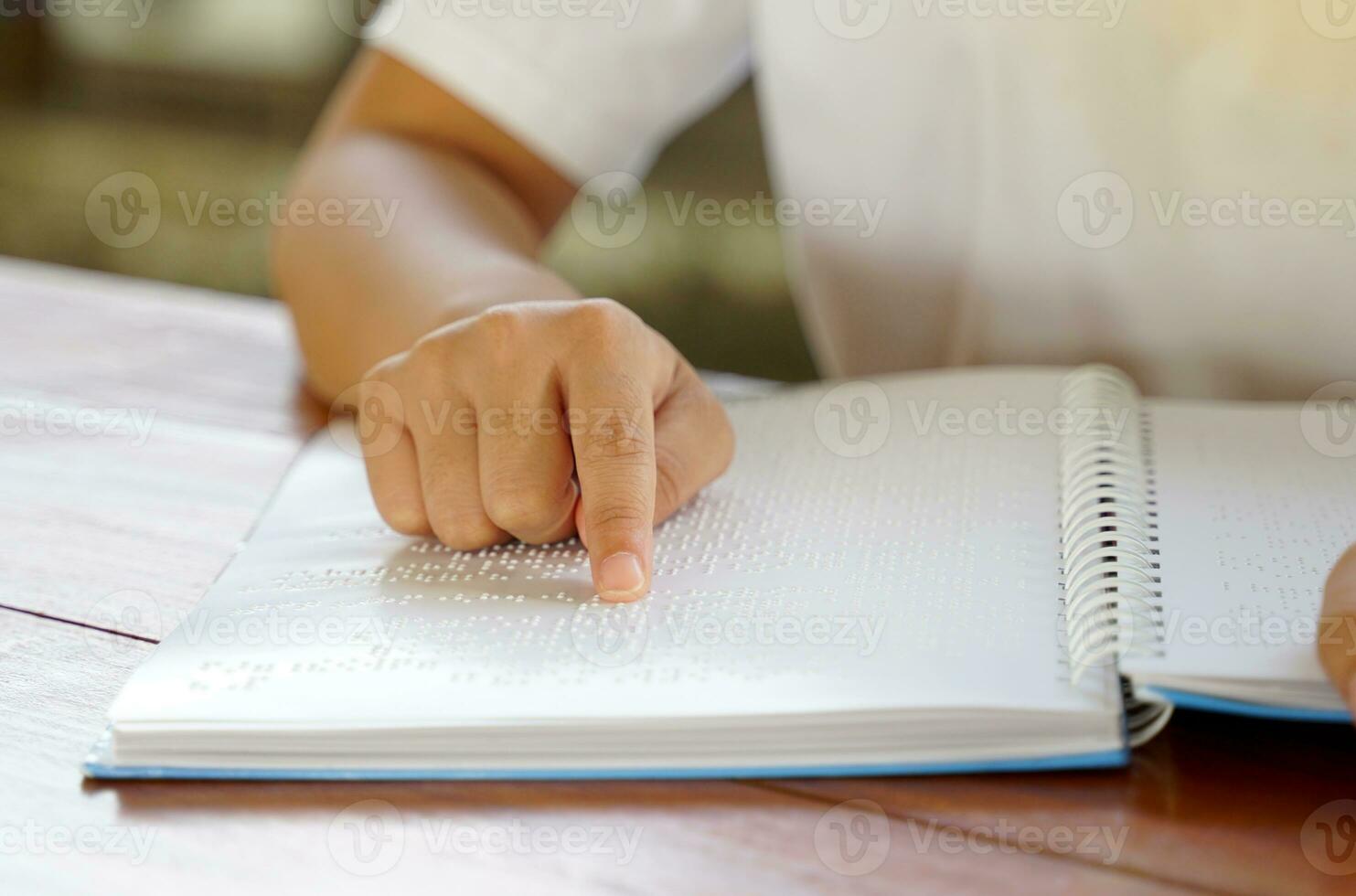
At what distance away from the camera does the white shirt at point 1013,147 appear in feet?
2.51

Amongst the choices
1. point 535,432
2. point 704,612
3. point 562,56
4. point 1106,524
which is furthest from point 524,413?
point 562,56

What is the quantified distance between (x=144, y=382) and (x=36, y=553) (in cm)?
25

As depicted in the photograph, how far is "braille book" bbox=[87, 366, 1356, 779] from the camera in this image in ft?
1.31

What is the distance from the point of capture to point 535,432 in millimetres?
536

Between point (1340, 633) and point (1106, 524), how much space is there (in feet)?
0.38

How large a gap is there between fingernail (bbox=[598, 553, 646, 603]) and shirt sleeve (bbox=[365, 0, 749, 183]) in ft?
1.60

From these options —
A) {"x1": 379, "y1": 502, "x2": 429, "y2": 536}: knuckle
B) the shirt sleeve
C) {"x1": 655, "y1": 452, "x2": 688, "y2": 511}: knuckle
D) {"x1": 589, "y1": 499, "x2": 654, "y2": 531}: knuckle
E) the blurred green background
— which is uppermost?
the blurred green background

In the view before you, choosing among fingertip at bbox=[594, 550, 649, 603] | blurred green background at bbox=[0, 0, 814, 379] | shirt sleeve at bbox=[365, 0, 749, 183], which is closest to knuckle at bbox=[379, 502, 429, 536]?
fingertip at bbox=[594, 550, 649, 603]

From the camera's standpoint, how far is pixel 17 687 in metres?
0.47

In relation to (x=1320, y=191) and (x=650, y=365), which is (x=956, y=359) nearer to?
(x=1320, y=191)

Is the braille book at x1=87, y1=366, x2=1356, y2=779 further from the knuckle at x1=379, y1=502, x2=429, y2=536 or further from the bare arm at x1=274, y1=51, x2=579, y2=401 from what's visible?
the bare arm at x1=274, y1=51, x2=579, y2=401

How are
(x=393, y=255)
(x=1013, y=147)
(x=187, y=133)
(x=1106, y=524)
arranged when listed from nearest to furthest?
(x=1106, y=524), (x=393, y=255), (x=1013, y=147), (x=187, y=133)

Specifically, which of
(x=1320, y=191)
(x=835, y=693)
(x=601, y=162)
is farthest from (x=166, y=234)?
(x=835, y=693)

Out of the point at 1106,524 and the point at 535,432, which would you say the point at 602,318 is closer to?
the point at 535,432
